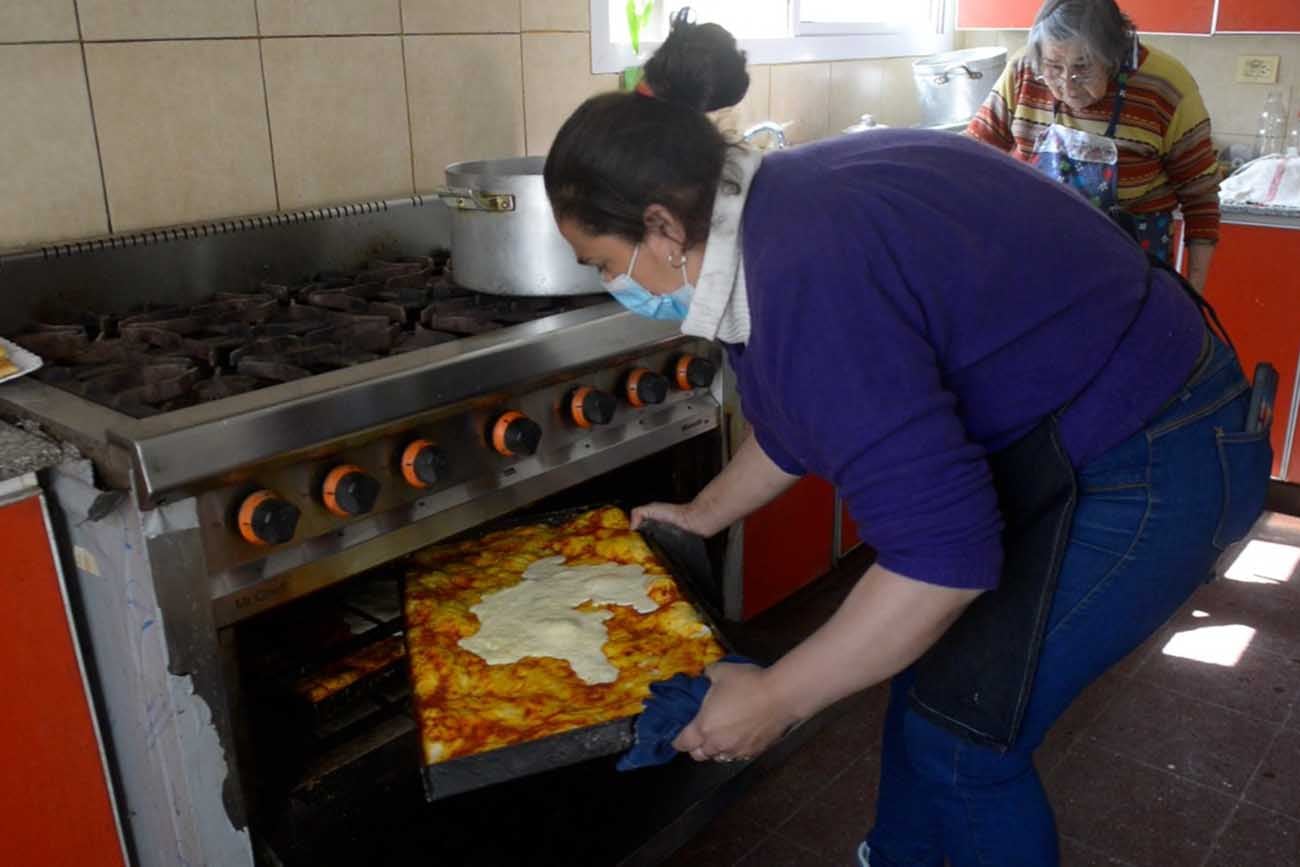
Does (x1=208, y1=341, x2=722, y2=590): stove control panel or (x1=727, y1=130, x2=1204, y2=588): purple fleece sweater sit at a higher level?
(x1=727, y1=130, x2=1204, y2=588): purple fleece sweater

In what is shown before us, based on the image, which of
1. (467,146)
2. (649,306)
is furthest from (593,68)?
(649,306)

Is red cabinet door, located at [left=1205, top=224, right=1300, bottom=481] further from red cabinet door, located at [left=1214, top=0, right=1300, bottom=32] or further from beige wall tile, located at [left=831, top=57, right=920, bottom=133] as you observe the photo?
beige wall tile, located at [left=831, top=57, right=920, bottom=133]

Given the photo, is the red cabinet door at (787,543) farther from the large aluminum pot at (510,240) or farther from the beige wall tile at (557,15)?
the beige wall tile at (557,15)

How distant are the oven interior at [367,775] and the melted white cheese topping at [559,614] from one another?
131mm

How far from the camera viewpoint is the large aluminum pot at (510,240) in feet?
4.99

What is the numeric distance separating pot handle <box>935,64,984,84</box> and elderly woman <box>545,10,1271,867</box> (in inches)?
79.7

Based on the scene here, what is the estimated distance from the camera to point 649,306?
3.70ft

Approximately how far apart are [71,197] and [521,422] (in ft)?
2.63

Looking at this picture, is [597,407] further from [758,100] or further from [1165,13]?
[1165,13]

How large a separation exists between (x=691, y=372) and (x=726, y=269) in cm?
66

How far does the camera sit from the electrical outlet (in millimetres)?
3199

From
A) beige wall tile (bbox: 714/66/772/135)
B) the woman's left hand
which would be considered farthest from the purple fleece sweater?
beige wall tile (bbox: 714/66/772/135)

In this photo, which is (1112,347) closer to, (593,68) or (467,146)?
(467,146)

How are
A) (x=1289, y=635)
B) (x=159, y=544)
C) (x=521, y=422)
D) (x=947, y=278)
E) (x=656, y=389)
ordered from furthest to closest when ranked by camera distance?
(x=1289, y=635) < (x=656, y=389) < (x=521, y=422) < (x=159, y=544) < (x=947, y=278)
